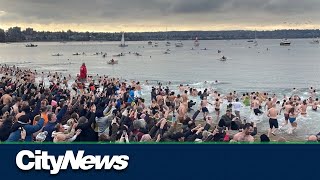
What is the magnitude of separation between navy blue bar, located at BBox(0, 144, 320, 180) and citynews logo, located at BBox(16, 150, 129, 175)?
73 mm

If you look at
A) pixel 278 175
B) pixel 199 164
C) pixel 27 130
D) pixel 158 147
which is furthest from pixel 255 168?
pixel 27 130

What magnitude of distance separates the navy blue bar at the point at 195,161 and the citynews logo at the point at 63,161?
73 mm

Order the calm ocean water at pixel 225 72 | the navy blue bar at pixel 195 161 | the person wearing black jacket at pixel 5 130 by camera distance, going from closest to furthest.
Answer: the navy blue bar at pixel 195 161
the person wearing black jacket at pixel 5 130
the calm ocean water at pixel 225 72

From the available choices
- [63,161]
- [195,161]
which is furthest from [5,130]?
[195,161]

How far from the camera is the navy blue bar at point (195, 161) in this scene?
276 inches

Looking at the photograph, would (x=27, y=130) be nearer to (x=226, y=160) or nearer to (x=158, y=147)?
(x=158, y=147)

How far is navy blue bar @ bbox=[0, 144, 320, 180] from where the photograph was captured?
701 cm

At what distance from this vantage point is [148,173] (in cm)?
712

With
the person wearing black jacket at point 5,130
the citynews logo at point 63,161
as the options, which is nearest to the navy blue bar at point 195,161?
the citynews logo at point 63,161

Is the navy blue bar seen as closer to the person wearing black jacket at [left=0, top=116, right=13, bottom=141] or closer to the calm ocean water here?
the person wearing black jacket at [left=0, top=116, right=13, bottom=141]

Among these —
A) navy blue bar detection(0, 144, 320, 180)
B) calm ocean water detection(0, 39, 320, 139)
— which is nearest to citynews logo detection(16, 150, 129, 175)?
navy blue bar detection(0, 144, 320, 180)

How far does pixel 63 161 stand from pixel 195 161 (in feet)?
7.43

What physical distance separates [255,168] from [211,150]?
839 mm

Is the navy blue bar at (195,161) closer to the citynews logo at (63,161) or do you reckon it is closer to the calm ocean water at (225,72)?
the citynews logo at (63,161)
